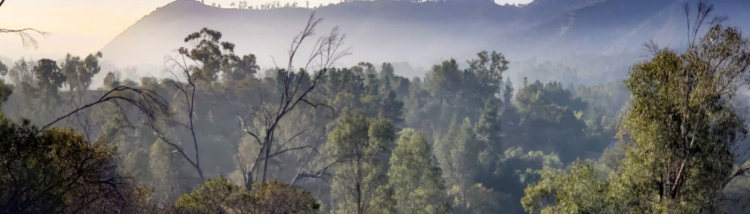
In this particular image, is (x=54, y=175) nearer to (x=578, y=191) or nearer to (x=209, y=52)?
(x=578, y=191)

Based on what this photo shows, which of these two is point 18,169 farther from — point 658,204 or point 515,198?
point 515,198

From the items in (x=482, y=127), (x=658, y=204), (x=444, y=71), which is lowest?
(x=658, y=204)

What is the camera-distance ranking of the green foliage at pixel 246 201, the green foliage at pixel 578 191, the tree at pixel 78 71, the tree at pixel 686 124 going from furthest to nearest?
1. the tree at pixel 78 71
2. the green foliage at pixel 578 191
3. the tree at pixel 686 124
4. the green foliage at pixel 246 201

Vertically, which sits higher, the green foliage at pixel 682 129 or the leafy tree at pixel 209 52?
the leafy tree at pixel 209 52

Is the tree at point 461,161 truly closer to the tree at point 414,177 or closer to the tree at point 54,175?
the tree at point 414,177

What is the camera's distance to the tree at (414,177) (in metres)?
25.1

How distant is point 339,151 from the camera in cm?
2544

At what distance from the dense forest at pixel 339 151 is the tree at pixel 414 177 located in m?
0.07

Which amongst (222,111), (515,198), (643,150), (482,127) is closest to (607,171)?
(515,198)

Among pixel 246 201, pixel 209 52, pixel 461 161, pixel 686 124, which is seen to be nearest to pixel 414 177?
pixel 686 124

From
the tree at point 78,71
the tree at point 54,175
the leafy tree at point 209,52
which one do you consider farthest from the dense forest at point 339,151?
the tree at point 78,71

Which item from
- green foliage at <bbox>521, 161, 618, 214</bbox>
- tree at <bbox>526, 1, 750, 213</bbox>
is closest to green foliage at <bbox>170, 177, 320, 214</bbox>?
green foliage at <bbox>521, 161, 618, 214</bbox>

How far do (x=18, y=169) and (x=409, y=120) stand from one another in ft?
211

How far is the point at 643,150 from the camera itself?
1156cm
